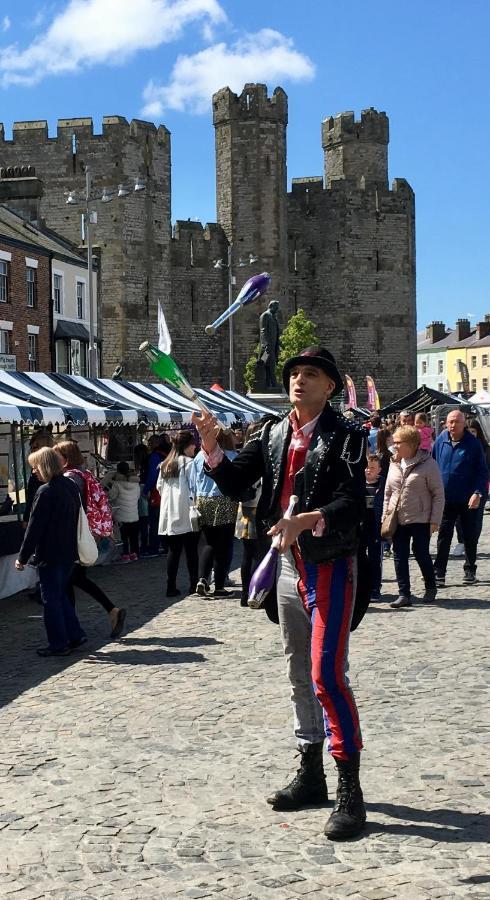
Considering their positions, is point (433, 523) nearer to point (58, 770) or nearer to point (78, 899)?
point (58, 770)

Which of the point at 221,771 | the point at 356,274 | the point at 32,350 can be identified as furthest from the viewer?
the point at 356,274

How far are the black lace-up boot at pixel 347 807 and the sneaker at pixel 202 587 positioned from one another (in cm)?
683

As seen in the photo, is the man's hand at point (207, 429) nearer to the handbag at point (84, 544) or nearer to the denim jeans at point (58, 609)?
the denim jeans at point (58, 609)

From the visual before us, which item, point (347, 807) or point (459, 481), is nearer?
point (347, 807)

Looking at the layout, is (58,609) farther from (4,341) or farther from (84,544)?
(4,341)

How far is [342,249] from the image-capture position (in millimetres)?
63062

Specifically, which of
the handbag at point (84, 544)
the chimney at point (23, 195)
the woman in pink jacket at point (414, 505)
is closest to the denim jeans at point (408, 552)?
the woman in pink jacket at point (414, 505)

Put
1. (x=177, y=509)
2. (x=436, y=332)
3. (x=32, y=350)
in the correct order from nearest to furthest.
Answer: (x=177, y=509) < (x=32, y=350) < (x=436, y=332)

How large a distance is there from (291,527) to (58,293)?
35.6 meters

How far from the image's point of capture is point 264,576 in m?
4.64

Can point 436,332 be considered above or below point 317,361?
above

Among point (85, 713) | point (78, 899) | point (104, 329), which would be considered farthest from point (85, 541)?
point (104, 329)

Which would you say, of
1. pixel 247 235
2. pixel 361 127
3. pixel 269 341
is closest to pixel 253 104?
pixel 247 235

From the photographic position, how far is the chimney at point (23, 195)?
4016 cm
